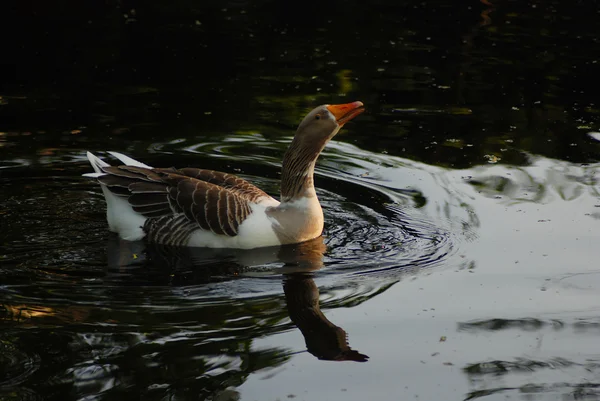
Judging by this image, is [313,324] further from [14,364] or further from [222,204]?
[14,364]

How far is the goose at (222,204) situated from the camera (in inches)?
308

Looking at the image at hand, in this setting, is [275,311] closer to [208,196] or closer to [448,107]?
[208,196]

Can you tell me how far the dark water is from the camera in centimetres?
572

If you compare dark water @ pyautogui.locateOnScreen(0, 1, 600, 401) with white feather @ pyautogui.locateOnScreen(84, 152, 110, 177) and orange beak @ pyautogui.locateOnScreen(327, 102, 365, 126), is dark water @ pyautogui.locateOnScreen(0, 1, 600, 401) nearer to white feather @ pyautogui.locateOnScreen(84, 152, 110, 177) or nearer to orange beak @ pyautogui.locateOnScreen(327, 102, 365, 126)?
white feather @ pyautogui.locateOnScreen(84, 152, 110, 177)

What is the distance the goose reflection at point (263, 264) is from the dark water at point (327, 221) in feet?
0.09

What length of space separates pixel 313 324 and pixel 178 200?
2.21 meters

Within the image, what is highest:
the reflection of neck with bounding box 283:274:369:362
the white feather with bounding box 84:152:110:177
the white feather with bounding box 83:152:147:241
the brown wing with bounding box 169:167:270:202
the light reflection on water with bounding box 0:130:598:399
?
the white feather with bounding box 84:152:110:177

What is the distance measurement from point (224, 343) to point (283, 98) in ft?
23.7

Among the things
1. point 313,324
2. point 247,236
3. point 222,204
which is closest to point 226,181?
point 222,204

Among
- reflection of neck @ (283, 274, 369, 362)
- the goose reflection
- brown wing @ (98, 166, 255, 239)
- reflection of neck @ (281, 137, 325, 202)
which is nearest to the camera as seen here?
reflection of neck @ (283, 274, 369, 362)

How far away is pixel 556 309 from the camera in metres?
6.70

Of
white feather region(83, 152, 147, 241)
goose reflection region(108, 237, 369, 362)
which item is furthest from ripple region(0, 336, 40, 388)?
white feather region(83, 152, 147, 241)

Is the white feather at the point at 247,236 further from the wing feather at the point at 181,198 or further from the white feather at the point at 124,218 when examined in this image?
the white feather at the point at 124,218

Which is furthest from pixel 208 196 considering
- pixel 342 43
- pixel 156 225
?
pixel 342 43
